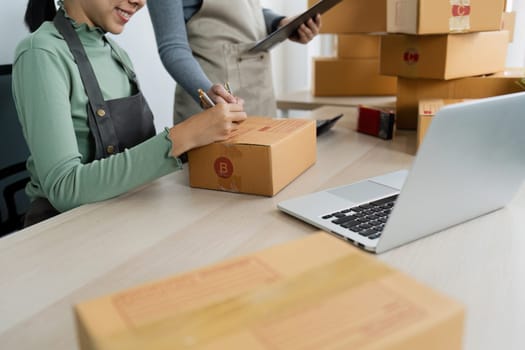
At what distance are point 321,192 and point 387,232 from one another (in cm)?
25

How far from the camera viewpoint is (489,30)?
1.37 m

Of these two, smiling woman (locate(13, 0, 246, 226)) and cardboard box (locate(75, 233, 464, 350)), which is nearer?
Answer: cardboard box (locate(75, 233, 464, 350))

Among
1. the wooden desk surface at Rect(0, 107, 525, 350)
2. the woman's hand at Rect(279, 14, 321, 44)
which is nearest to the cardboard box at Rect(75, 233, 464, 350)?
the wooden desk surface at Rect(0, 107, 525, 350)

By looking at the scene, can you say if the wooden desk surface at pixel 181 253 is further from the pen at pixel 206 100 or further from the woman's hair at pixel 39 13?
the woman's hair at pixel 39 13

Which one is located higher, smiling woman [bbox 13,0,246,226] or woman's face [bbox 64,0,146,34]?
woman's face [bbox 64,0,146,34]

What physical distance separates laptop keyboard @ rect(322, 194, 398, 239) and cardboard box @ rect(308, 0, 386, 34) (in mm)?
1065

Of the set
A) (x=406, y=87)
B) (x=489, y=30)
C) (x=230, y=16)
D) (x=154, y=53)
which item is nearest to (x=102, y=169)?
(x=230, y=16)

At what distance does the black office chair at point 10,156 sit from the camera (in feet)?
4.25

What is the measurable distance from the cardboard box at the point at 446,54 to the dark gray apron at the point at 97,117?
0.81 metres

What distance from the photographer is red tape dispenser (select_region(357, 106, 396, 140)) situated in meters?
1.36

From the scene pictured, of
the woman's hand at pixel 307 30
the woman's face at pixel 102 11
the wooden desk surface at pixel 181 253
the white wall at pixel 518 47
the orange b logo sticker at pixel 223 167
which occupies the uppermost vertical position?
the woman's face at pixel 102 11

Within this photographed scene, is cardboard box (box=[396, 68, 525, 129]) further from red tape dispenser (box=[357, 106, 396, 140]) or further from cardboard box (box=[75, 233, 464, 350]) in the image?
cardboard box (box=[75, 233, 464, 350])

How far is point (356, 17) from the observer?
1766 mm

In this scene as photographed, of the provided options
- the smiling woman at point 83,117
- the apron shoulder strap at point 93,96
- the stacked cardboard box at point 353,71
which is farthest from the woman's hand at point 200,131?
the stacked cardboard box at point 353,71
